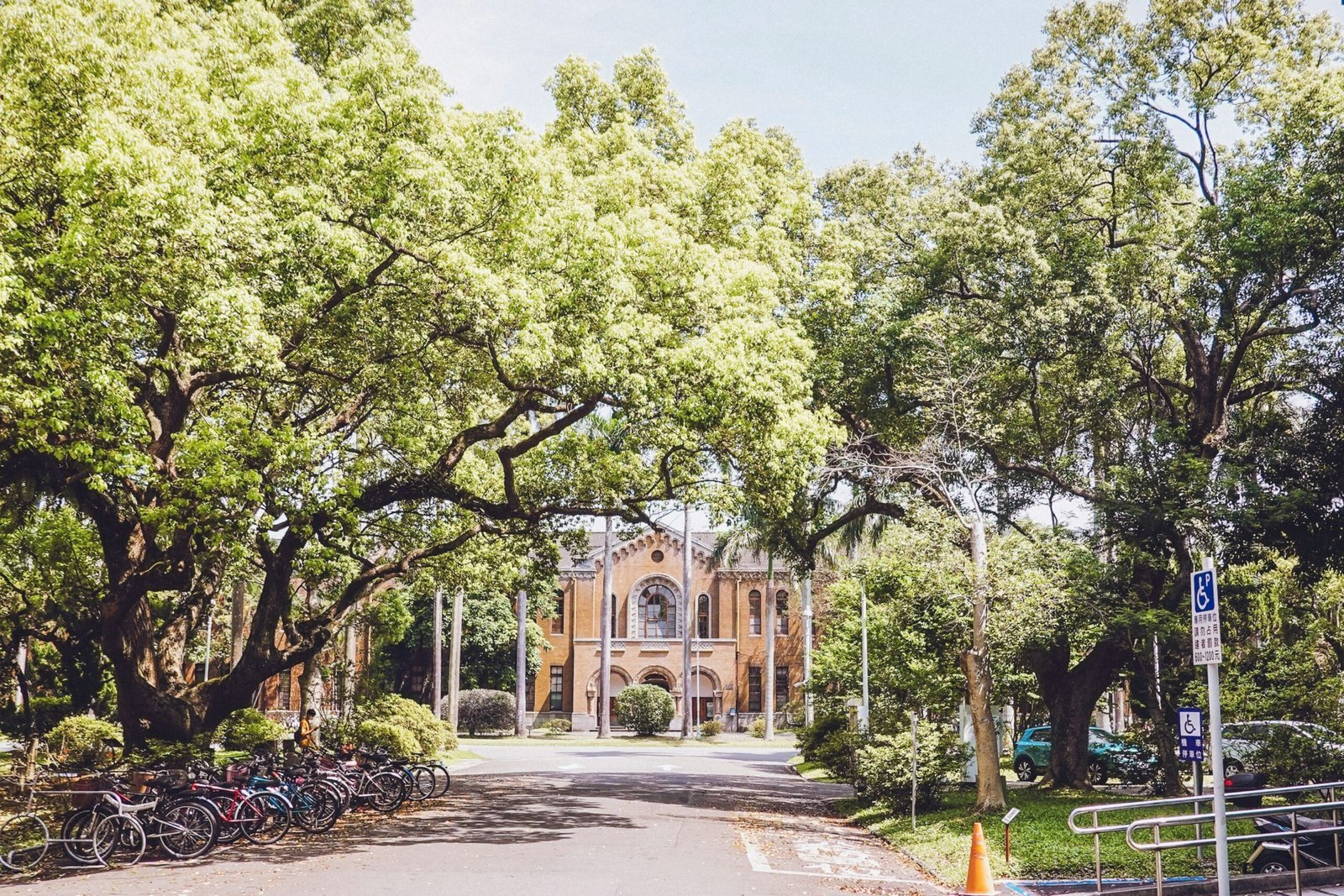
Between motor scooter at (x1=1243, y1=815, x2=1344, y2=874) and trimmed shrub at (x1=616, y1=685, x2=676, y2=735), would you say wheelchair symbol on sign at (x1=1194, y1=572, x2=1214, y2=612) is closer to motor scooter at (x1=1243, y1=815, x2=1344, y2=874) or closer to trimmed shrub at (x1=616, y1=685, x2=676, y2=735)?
motor scooter at (x1=1243, y1=815, x2=1344, y2=874)

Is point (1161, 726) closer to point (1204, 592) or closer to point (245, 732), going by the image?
point (1204, 592)

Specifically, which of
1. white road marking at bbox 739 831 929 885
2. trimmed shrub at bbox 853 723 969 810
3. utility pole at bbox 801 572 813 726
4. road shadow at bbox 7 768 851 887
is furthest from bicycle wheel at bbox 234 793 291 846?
utility pole at bbox 801 572 813 726

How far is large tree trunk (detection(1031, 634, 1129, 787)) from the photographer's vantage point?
24828mm

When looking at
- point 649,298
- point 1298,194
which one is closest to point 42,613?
point 649,298

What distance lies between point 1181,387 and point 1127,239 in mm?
3161

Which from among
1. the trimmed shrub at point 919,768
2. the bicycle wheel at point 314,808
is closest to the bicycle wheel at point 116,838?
the bicycle wheel at point 314,808

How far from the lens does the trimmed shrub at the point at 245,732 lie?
85.3 feet

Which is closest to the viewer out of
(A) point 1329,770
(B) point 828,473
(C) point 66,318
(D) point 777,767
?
(C) point 66,318

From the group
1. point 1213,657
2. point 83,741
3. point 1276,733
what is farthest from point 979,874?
point 83,741

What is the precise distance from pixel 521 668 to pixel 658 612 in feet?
37.2

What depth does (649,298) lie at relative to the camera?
1608 centimetres

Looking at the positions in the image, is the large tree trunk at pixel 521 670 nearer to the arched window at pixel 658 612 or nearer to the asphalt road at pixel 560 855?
the arched window at pixel 658 612

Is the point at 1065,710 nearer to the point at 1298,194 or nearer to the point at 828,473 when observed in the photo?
the point at 828,473

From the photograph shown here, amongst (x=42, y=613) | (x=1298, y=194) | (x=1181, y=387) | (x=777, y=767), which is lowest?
(x=777, y=767)
